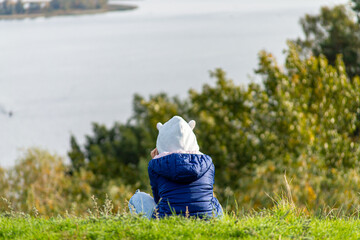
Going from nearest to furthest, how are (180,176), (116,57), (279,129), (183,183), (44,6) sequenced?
(180,176) → (183,183) → (279,129) → (44,6) → (116,57)

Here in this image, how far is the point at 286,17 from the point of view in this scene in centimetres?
12462

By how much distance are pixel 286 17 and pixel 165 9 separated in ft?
103

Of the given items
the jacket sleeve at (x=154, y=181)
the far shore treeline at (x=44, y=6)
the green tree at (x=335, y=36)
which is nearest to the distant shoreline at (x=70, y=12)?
the far shore treeline at (x=44, y=6)

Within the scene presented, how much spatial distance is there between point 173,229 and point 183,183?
0.44 meters

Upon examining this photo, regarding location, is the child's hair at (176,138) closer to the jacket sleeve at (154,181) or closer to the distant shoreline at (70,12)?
the jacket sleeve at (154,181)

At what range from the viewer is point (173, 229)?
3.65 m

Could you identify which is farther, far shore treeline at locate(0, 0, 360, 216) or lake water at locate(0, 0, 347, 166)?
lake water at locate(0, 0, 347, 166)

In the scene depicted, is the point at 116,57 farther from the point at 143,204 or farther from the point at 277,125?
the point at 143,204

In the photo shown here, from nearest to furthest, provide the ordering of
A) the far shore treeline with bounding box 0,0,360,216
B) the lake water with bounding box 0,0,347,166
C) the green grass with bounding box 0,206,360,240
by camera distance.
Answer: the green grass with bounding box 0,206,360,240 < the far shore treeline with bounding box 0,0,360,216 < the lake water with bounding box 0,0,347,166

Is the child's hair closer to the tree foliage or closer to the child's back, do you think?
the child's back

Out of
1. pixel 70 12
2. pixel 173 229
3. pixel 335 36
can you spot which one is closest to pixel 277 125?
pixel 173 229

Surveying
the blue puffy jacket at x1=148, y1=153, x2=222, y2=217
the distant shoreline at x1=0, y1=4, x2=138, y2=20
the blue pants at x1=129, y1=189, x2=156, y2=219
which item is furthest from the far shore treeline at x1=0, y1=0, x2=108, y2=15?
the blue puffy jacket at x1=148, y1=153, x2=222, y2=217

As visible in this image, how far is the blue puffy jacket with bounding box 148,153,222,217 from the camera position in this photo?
3.88 metres

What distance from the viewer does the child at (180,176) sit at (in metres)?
3.89
